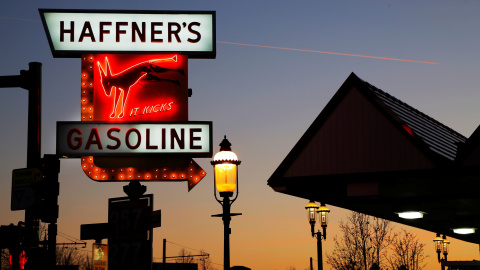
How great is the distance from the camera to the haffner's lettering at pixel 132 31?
80.8 feet

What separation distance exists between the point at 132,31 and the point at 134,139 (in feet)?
12.2

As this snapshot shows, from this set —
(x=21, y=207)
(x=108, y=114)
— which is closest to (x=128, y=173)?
(x=108, y=114)

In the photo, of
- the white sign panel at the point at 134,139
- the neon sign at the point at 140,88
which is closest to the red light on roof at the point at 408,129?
the white sign panel at the point at 134,139

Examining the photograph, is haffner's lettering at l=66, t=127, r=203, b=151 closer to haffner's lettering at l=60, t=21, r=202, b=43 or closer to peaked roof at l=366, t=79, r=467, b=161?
haffner's lettering at l=60, t=21, r=202, b=43

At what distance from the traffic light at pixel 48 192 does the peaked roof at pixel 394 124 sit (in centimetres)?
494

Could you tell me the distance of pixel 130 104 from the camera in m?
24.1

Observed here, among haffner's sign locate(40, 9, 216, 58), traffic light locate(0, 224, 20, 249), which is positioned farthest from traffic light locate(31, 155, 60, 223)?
haffner's sign locate(40, 9, 216, 58)

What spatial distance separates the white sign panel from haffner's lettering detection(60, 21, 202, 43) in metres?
2.96

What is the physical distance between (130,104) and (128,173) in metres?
2.30

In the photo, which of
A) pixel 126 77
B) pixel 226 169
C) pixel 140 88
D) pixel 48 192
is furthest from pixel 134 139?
pixel 226 169

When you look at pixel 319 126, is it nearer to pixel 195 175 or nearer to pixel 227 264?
pixel 227 264

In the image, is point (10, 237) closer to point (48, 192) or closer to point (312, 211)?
point (48, 192)

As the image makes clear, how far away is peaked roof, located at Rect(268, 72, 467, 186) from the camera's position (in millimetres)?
16628

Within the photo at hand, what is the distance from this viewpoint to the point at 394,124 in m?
16.9
